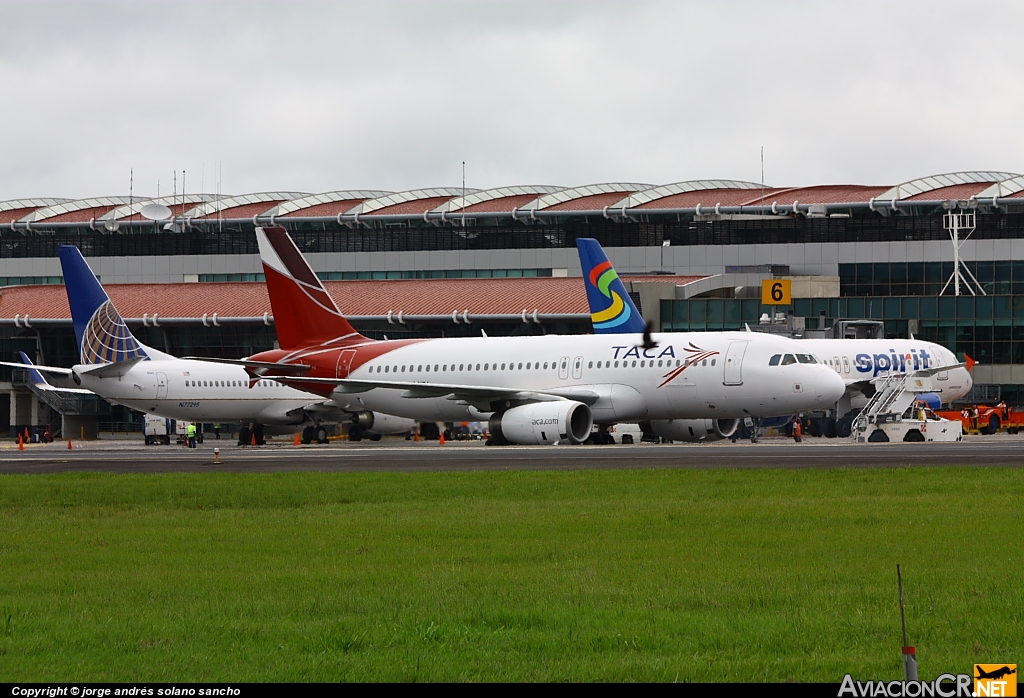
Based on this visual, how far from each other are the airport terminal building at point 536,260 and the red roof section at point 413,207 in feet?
0.91

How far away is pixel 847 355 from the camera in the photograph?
5394cm

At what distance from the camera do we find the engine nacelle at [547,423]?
43.0m

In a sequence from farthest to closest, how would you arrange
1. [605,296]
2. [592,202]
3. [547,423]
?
[592,202] → [605,296] → [547,423]

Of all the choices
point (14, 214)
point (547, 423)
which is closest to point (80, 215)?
point (14, 214)

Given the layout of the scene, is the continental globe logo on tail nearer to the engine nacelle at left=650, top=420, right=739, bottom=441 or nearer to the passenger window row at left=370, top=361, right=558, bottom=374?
the passenger window row at left=370, top=361, right=558, bottom=374

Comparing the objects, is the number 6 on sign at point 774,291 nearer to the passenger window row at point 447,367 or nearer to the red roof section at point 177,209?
the passenger window row at point 447,367

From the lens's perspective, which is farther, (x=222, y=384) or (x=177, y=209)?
(x=177, y=209)

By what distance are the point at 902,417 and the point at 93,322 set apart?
34895 millimetres

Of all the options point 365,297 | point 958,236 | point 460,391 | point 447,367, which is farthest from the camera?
point 958,236

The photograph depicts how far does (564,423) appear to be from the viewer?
42844 mm

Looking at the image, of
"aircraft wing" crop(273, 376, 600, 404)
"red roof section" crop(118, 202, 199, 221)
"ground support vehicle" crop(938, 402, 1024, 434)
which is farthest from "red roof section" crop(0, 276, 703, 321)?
"aircraft wing" crop(273, 376, 600, 404)

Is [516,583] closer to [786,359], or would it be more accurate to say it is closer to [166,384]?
[786,359]

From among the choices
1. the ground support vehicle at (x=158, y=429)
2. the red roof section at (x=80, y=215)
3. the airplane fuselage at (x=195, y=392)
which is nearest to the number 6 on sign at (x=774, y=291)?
the airplane fuselage at (x=195, y=392)

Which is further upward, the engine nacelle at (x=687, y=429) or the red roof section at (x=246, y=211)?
the red roof section at (x=246, y=211)
